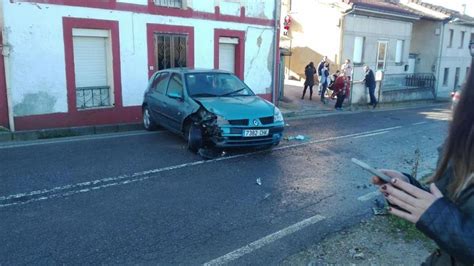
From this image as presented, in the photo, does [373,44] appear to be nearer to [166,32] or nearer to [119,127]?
[166,32]

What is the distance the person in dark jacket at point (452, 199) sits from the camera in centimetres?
139

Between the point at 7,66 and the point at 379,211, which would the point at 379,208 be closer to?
the point at 379,211

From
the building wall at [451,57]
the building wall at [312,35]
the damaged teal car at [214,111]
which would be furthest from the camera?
the building wall at [451,57]

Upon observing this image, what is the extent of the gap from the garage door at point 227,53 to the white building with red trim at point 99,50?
0.04 m

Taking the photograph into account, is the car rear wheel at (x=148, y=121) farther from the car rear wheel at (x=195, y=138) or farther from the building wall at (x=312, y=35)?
the building wall at (x=312, y=35)

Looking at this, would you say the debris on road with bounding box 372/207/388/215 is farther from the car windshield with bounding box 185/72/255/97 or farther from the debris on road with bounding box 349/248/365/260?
the car windshield with bounding box 185/72/255/97

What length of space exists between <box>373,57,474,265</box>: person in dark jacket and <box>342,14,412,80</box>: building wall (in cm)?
1945

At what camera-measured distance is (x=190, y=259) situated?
393 centimetres

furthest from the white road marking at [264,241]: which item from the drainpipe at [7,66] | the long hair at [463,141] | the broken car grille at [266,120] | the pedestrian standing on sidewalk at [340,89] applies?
the pedestrian standing on sidewalk at [340,89]

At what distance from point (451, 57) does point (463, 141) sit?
1407 inches

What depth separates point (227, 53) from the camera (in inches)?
642

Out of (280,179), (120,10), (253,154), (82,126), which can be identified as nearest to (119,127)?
(82,126)

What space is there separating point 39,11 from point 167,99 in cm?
435

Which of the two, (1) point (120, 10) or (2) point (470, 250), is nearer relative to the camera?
(2) point (470, 250)
